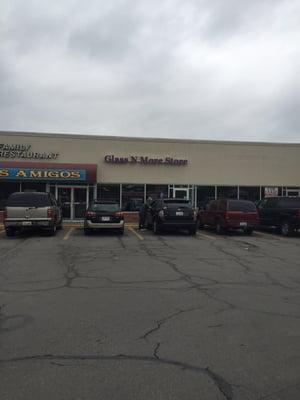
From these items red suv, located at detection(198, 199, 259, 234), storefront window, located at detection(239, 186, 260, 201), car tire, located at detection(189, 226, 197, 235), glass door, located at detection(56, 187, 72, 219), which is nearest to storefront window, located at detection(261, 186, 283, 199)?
storefront window, located at detection(239, 186, 260, 201)

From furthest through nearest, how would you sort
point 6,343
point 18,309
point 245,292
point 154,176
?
1. point 154,176
2. point 245,292
3. point 18,309
4. point 6,343

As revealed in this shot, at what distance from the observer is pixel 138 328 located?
6.75 meters

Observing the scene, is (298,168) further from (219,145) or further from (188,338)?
(188,338)

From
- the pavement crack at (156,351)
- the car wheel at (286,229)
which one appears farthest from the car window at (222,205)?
the pavement crack at (156,351)

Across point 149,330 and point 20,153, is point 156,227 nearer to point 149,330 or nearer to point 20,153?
point 20,153

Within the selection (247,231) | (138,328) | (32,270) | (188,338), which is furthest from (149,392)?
(247,231)

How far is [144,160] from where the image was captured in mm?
32844

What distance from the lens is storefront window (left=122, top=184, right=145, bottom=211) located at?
32969mm

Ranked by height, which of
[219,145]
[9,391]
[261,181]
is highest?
[219,145]

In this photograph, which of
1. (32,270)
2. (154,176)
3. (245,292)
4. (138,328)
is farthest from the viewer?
(154,176)

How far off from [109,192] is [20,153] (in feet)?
19.6

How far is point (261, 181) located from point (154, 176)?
7.34 meters

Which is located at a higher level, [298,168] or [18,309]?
[298,168]

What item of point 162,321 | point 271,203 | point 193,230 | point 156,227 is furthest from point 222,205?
point 162,321
